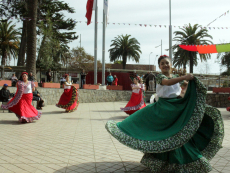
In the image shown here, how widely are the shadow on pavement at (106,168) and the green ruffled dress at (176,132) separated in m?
0.49

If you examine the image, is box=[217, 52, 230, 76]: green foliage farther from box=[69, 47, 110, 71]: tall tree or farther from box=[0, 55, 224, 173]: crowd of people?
box=[0, 55, 224, 173]: crowd of people

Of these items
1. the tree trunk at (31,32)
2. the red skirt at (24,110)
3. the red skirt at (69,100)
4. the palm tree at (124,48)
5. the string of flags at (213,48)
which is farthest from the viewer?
the palm tree at (124,48)

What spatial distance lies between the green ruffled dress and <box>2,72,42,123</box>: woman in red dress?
19.6 feet

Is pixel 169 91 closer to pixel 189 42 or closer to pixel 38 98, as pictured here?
pixel 38 98

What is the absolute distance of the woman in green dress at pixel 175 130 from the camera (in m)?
3.54

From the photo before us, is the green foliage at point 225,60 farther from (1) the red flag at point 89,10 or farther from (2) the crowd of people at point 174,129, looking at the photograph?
(2) the crowd of people at point 174,129

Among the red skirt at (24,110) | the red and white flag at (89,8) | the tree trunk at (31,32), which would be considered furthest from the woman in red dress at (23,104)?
the red and white flag at (89,8)

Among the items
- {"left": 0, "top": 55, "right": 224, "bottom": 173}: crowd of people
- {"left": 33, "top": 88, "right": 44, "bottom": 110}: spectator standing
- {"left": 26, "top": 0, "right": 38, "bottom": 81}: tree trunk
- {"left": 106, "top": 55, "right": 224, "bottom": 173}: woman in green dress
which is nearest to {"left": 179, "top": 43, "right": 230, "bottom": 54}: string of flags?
{"left": 33, "top": 88, "right": 44, "bottom": 110}: spectator standing

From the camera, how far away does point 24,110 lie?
920 cm

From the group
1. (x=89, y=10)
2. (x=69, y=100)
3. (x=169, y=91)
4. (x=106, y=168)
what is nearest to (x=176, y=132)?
(x=169, y=91)

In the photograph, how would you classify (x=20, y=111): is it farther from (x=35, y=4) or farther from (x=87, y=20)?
(x=87, y=20)

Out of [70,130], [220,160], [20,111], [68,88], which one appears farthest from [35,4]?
[220,160]

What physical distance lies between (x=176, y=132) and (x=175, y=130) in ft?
0.17

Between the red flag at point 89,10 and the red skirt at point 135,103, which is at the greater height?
the red flag at point 89,10
